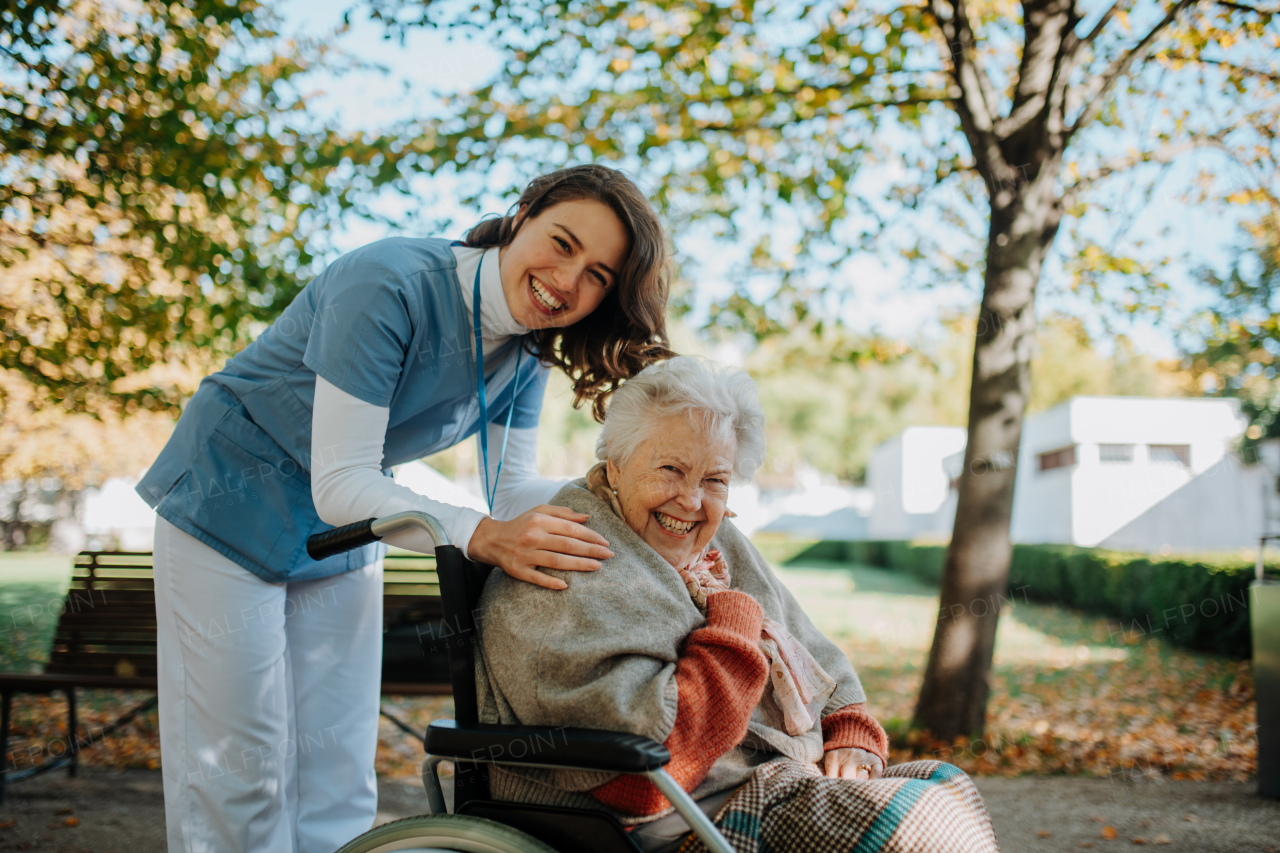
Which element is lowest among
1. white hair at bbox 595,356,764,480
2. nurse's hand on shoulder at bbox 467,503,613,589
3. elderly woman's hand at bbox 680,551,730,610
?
elderly woman's hand at bbox 680,551,730,610

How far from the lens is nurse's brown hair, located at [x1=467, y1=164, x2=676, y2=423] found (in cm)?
166

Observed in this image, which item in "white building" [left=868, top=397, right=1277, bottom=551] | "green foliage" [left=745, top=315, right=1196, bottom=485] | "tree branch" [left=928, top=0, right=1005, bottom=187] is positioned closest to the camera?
"tree branch" [left=928, top=0, right=1005, bottom=187]

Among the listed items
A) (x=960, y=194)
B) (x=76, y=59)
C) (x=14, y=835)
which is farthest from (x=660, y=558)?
(x=960, y=194)

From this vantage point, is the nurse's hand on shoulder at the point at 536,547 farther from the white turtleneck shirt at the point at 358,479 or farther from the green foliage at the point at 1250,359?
the green foliage at the point at 1250,359

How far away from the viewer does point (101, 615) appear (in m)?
3.61

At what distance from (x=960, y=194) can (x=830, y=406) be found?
108 ft

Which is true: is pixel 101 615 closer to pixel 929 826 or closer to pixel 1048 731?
pixel 929 826

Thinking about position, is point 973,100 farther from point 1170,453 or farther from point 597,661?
point 1170,453

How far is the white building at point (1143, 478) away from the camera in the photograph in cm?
1512

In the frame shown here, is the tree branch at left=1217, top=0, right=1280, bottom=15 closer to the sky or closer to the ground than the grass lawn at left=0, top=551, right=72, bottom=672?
closer to the sky

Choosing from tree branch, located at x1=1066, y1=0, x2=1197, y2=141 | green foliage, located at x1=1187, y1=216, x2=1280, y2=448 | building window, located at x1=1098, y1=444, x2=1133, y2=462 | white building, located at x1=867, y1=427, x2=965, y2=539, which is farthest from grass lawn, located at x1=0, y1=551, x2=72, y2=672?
white building, located at x1=867, y1=427, x2=965, y2=539

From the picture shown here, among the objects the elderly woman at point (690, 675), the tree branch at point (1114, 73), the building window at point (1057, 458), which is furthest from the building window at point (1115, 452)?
the elderly woman at point (690, 675)

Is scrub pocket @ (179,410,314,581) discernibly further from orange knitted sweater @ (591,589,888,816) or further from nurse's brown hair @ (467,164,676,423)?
orange knitted sweater @ (591,589,888,816)

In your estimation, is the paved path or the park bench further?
the park bench
